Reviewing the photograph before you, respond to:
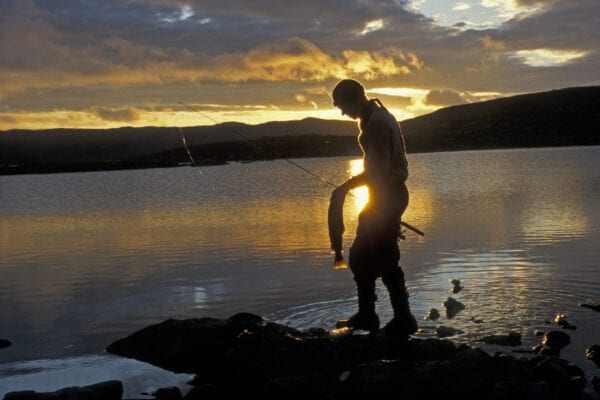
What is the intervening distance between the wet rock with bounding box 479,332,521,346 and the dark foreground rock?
609 millimetres

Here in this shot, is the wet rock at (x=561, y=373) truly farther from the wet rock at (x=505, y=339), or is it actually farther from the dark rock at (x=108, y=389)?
the dark rock at (x=108, y=389)

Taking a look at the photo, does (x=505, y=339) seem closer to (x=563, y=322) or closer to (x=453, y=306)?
(x=563, y=322)

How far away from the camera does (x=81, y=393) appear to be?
6.41 meters

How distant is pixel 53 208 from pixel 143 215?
972 cm

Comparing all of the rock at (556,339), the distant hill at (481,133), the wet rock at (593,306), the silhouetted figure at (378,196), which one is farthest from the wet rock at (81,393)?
the distant hill at (481,133)

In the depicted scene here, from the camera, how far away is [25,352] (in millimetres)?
8555

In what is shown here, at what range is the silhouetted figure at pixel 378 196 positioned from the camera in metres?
7.09

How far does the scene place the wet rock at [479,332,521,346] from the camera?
7598 millimetres

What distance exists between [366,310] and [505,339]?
150 cm

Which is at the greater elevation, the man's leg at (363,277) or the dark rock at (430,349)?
the man's leg at (363,277)

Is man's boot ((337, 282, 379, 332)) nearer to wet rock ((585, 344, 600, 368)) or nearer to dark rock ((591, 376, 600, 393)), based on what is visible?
wet rock ((585, 344, 600, 368))

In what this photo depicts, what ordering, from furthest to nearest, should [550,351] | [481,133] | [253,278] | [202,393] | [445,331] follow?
[481,133] < [253,278] < [445,331] < [550,351] < [202,393]

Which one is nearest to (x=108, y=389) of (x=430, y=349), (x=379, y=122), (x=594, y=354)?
(x=430, y=349)

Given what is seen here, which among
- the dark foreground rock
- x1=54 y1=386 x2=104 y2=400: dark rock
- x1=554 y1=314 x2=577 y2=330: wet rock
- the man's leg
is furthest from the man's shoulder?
x1=54 y1=386 x2=104 y2=400: dark rock
